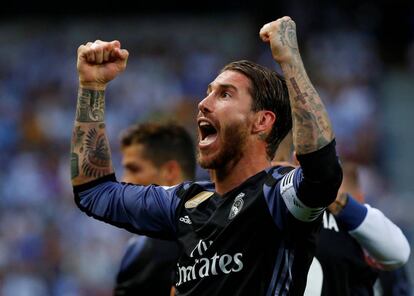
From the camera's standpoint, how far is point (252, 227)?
146 inches

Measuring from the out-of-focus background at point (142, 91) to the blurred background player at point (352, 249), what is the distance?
649 centimetres

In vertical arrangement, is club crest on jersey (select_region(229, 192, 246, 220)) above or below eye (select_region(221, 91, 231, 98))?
below

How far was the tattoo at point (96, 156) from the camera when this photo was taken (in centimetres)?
411

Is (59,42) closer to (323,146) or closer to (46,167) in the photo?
(46,167)

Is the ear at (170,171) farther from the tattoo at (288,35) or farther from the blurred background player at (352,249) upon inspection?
the tattoo at (288,35)

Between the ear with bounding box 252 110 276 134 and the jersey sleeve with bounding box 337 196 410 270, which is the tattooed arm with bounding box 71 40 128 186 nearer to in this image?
the ear with bounding box 252 110 276 134

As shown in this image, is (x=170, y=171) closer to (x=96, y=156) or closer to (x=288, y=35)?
(x=96, y=156)

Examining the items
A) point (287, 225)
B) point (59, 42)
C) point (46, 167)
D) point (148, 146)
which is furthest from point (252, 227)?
point (59, 42)

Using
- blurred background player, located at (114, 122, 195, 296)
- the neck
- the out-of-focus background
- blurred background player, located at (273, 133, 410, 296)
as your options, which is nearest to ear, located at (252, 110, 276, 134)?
the neck

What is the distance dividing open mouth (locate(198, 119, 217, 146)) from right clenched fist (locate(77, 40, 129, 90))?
47 centimetres

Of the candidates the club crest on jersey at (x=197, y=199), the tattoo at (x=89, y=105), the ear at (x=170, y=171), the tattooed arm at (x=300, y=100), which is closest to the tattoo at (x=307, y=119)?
the tattooed arm at (x=300, y=100)

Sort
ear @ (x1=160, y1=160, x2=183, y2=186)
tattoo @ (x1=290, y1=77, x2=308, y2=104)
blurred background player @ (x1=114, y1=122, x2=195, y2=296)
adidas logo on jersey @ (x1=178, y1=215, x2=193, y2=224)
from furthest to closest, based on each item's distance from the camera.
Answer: ear @ (x1=160, y1=160, x2=183, y2=186)
blurred background player @ (x1=114, y1=122, x2=195, y2=296)
adidas logo on jersey @ (x1=178, y1=215, x2=193, y2=224)
tattoo @ (x1=290, y1=77, x2=308, y2=104)

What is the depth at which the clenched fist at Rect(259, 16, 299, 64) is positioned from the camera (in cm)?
350

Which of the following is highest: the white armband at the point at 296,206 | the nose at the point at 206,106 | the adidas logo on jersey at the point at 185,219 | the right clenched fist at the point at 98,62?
the right clenched fist at the point at 98,62
